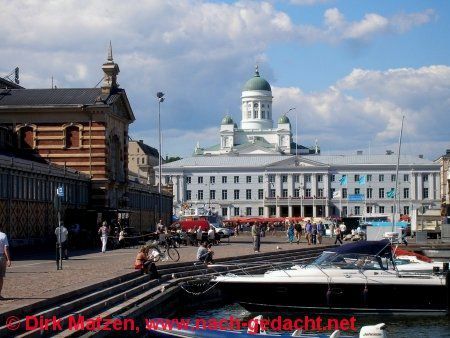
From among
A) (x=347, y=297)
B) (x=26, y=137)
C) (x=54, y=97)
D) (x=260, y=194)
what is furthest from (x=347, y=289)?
(x=260, y=194)

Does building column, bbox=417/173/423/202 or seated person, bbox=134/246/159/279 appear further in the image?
building column, bbox=417/173/423/202

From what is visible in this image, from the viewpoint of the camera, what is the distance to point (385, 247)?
116ft

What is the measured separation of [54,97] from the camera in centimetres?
7000

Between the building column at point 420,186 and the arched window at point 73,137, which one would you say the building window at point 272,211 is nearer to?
the building column at point 420,186

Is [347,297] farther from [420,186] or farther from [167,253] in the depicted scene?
[420,186]

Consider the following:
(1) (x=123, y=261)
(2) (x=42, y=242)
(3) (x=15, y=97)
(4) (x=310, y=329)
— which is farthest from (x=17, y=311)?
(3) (x=15, y=97)

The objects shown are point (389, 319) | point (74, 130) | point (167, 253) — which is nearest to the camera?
point (389, 319)

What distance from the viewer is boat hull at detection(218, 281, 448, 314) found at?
34.1 metres

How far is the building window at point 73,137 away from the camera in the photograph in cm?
6881

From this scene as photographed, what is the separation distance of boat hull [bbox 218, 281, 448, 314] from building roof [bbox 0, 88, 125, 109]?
120 ft

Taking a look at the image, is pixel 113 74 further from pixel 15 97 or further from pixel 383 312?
pixel 383 312

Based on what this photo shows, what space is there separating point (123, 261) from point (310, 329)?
13476 mm

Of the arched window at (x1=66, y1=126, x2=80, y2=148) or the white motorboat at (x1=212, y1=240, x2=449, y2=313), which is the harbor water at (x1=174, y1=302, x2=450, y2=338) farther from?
the arched window at (x1=66, y1=126, x2=80, y2=148)

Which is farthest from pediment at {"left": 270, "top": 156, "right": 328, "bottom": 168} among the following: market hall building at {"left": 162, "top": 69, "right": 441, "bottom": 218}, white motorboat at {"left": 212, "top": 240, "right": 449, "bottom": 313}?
white motorboat at {"left": 212, "top": 240, "right": 449, "bottom": 313}
